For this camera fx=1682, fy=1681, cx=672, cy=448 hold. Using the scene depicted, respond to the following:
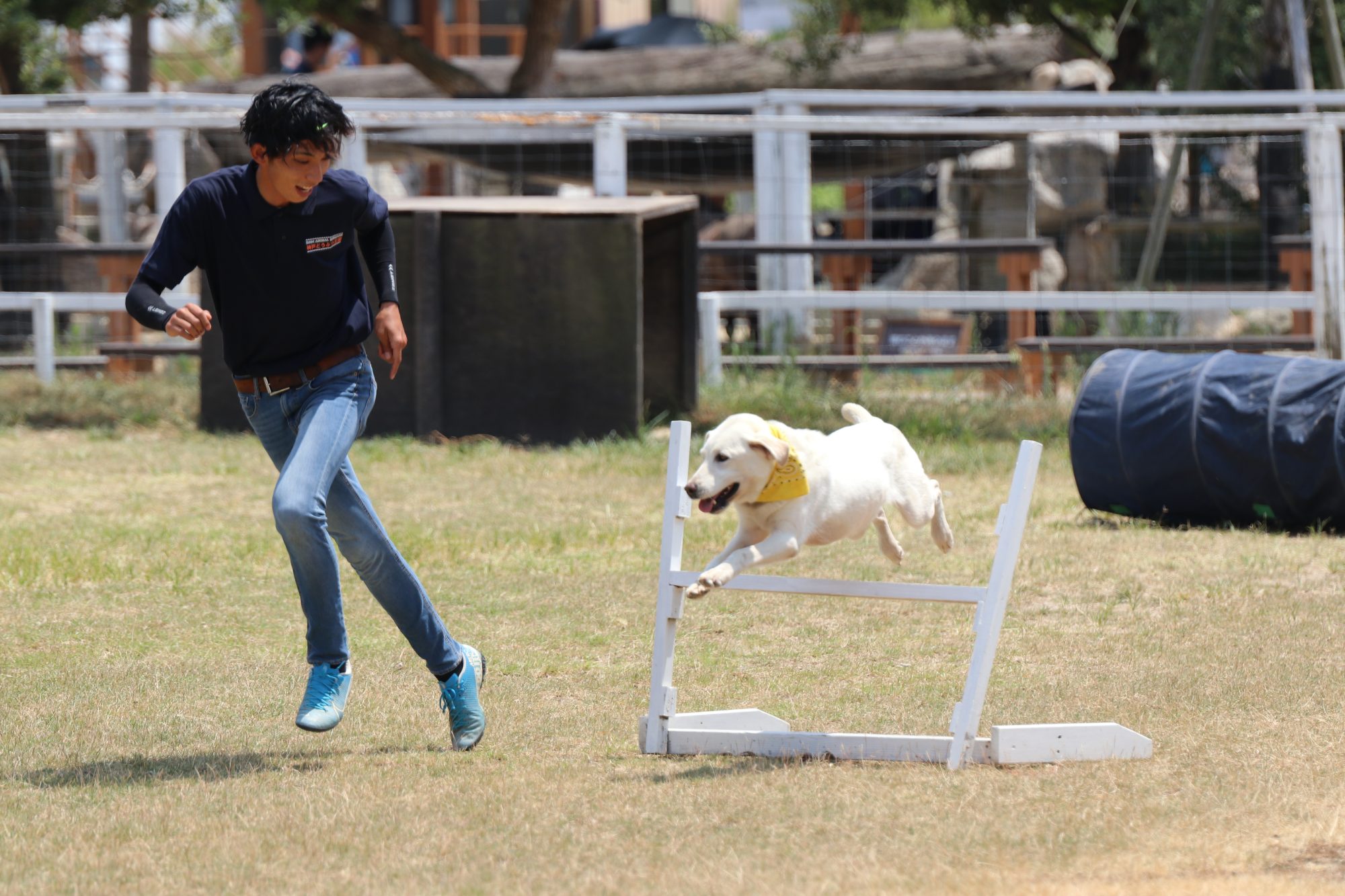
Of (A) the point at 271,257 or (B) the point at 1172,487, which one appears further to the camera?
(B) the point at 1172,487

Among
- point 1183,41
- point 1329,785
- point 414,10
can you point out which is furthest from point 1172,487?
point 414,10

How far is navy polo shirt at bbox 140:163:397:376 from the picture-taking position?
4609mm

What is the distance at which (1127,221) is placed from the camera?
20.2 meters

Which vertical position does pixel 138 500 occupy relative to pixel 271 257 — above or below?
below

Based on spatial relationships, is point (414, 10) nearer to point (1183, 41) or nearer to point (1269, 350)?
point (1183, 41)

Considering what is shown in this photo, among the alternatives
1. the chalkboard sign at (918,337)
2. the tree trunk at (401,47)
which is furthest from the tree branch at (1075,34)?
the tree trunk at (401,47)

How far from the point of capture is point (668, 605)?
4668 mm

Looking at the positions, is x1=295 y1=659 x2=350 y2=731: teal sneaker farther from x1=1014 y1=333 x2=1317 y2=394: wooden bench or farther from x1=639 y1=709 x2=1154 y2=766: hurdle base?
x1=1014 y1=333 x2=1317 y2=394: wooden bench

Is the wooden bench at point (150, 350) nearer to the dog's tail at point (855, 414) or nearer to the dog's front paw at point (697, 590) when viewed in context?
the dog's tail at point (855, 414)

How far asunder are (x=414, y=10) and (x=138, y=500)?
75.6 feet

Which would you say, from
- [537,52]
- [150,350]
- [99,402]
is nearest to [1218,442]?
[99,402]

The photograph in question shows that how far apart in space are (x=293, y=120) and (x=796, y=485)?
1652mm

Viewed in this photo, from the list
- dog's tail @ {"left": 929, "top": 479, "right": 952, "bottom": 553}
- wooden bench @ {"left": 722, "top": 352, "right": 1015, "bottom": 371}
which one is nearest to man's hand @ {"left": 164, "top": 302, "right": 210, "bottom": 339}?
dog's tail @ {"left": 929, "top": 479, "right": 952, "bottom": 553}

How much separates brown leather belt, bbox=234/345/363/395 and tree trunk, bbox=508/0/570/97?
46.6 feet
